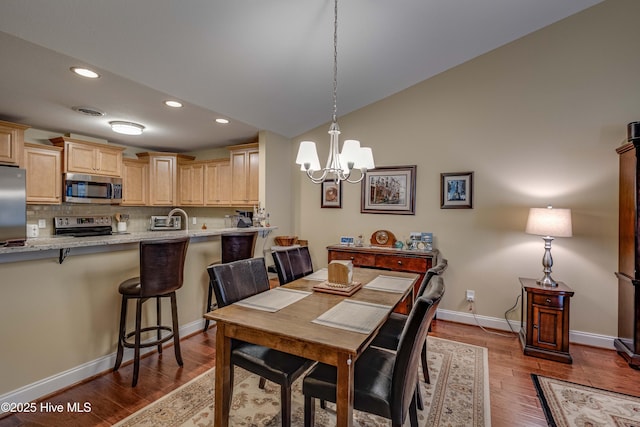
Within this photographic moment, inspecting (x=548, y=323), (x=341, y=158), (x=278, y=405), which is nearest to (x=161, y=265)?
(x=278, y=405)

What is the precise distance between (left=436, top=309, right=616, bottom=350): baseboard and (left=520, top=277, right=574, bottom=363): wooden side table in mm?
502

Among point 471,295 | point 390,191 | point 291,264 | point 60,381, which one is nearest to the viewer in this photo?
point 60,381

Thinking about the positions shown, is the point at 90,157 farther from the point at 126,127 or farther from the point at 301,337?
the point at 301,337

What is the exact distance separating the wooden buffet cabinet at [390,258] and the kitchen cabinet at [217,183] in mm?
1986

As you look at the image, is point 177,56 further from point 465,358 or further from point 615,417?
point 615,417

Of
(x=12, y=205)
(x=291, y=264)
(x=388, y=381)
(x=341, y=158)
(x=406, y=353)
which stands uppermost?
(x=341, y=158)

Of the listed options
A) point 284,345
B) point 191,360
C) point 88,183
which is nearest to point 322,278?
point 284,345

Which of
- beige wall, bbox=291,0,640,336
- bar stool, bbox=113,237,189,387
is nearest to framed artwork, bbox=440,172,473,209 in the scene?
beige wall, bbox=291,0,640,336

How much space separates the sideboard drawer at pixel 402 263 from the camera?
3.28 meters

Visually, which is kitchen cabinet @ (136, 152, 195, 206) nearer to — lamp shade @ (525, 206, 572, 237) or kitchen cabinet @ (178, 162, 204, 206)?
kitchen cabinet @ (178, 162, 204, 206)

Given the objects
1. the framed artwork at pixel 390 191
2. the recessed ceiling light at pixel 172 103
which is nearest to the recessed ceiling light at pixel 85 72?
the recessed ceiling light at pixel 172 103

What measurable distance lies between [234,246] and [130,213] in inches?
123

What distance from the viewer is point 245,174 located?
171 inches

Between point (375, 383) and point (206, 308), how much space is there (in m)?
2.35
